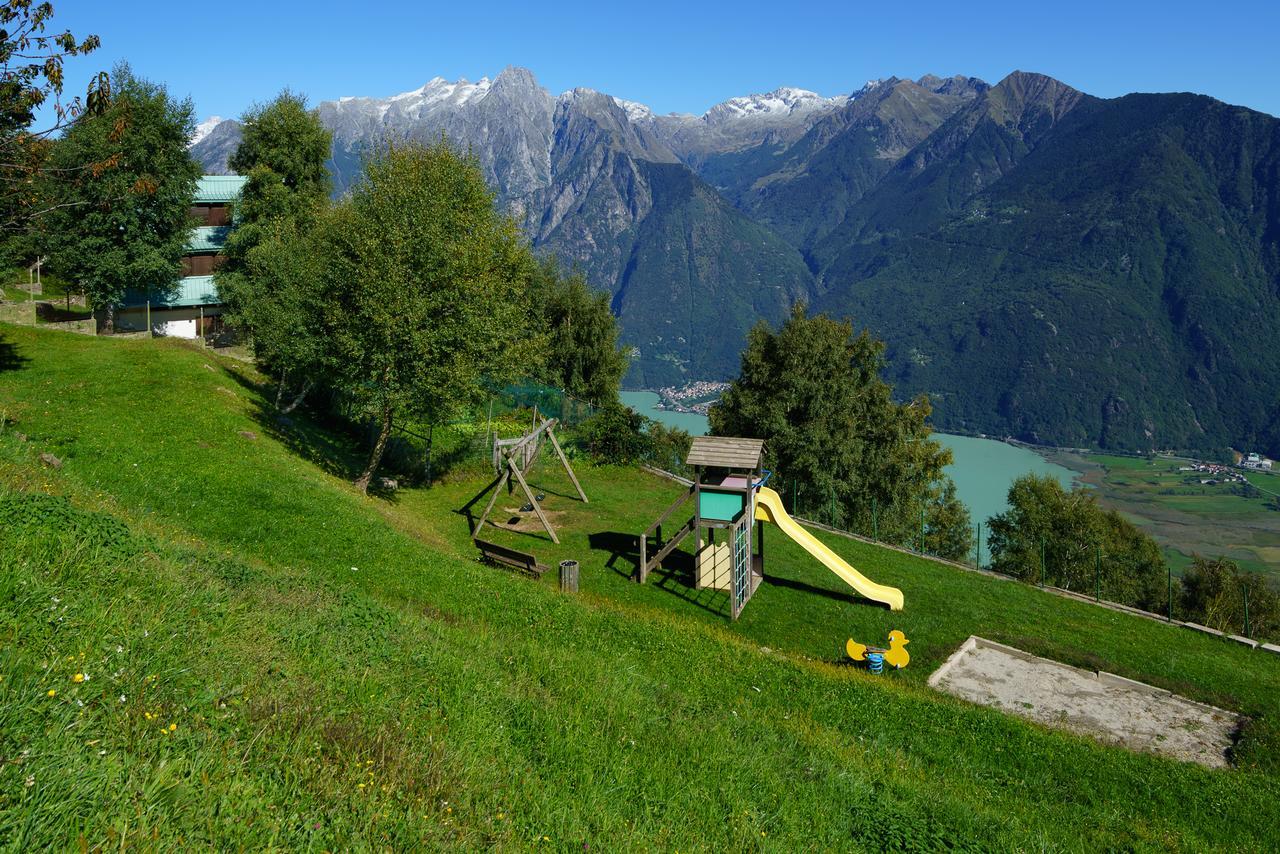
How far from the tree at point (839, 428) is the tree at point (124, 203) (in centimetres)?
3514

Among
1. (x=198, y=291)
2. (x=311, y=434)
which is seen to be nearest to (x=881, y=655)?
(x=311, y=434)

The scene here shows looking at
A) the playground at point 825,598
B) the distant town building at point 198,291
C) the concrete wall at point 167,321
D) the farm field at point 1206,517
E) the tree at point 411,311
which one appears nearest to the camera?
the playground at point 825,598

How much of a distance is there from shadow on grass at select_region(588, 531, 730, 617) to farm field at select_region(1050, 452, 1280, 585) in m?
119

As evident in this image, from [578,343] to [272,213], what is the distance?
21.5 m

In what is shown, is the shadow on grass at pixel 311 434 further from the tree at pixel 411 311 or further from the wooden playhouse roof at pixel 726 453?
the wooden playhouse roof at pixel 726 453

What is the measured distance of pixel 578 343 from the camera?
53.7 meters

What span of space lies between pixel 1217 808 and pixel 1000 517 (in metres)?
47.5

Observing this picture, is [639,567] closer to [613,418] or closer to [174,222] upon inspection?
[613,418]

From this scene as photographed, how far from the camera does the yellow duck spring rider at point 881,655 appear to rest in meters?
17.2

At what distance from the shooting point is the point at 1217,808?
37.6 feet

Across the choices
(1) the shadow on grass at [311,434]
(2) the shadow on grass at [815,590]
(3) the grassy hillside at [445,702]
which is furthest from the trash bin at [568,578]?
(1) the shadow on grass at [311,434]

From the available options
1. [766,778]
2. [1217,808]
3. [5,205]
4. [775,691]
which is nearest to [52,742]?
[766,778]

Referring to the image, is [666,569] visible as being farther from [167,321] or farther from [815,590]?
[167,321]

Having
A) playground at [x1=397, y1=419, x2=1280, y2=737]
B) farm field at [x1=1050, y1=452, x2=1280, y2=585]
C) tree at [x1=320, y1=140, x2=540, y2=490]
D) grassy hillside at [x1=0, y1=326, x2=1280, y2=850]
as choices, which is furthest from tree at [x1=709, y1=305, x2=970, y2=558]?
farm field at [x1=1050, y1=452, x2=1280, y2=585]
